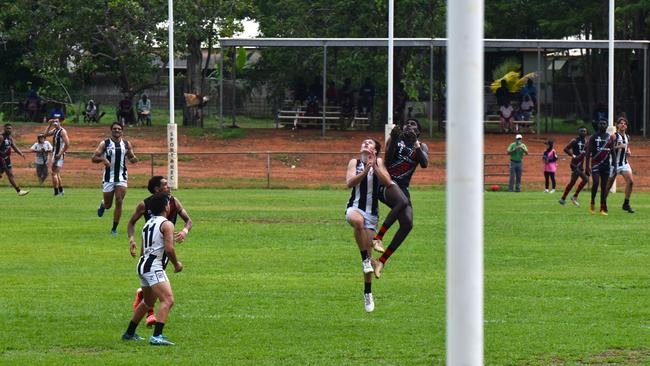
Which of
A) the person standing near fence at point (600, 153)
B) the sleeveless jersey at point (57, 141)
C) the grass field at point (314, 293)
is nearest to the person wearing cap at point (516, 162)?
the grass field at point (314, 293)

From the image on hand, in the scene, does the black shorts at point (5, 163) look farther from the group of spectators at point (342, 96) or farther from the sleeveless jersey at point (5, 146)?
the group of spectators at point (342, 96)

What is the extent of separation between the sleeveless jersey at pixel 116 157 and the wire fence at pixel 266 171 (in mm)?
16022

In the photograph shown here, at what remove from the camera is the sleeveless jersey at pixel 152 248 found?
12.9m

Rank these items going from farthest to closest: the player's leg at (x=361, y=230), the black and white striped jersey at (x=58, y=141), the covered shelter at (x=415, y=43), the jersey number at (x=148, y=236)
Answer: the covered shelter at (x=415, y=43) < the black and white striped jersey at (x=58, y=141) < the player's leg at (x=361, y=230) < the jersey number at (x=148, y=236)

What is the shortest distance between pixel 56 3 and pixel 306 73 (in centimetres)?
1317

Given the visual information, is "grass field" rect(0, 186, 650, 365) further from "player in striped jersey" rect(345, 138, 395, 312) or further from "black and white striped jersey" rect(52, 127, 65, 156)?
"black and white striped jersey" rect(52, 127, 65, 156)

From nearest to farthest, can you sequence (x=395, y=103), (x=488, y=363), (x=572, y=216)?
(x=488, y=363) < (x=572, y=216) < (x=395, y=103)

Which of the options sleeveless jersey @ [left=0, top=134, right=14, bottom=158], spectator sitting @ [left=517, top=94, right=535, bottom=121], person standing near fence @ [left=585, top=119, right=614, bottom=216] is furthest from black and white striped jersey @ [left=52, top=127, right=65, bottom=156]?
spectator sitting @ [left=517, top=94, right=535, bottom=121]

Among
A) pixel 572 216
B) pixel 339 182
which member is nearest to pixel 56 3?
pixel 339 182

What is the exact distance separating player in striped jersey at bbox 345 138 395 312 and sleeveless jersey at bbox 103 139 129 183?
9.93 m

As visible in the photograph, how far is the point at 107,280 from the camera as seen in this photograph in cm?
1828

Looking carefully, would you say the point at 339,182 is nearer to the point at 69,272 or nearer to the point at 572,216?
the point at 572,216

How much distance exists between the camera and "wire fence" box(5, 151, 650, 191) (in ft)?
139

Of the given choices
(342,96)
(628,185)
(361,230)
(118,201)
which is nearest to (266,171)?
(342,96)
